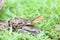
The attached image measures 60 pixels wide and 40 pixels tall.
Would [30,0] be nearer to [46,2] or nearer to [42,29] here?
[46,2]

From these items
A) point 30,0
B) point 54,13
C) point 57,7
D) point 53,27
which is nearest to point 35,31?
point 53,27

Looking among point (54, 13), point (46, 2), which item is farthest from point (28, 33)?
point (46, 2)

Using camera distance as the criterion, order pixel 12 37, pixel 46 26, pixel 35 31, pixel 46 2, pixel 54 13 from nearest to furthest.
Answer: pixel 12 37 → pixel 35 31 → pixel 46 26 → pixel 54 13 → pixel 46 2

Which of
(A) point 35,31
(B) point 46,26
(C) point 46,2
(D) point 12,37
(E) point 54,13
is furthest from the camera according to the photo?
(C) point 46,2

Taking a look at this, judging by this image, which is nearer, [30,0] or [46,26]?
[46,26]

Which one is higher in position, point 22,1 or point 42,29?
point 22,1

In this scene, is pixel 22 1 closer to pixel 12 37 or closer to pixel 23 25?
pixel 23 25
